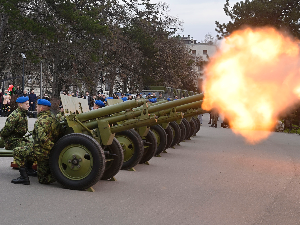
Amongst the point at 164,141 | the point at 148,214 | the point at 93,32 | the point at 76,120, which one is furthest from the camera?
the point at 93,32

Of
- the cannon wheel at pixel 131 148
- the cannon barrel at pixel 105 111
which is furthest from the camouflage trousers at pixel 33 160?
the cannon wheel at pixel 131 148

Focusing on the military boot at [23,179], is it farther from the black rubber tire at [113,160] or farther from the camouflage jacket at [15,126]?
the black rubber tire at [113,160]

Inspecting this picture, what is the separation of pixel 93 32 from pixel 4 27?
24.0ft

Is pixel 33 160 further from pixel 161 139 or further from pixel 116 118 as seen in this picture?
pixel 161 139

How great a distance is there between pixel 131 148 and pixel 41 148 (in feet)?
9.60

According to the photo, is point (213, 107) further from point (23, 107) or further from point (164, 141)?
point (23, 107)

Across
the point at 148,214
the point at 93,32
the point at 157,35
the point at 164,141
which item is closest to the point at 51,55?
the point at 93,32

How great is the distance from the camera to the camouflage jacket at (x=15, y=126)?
9.62 m

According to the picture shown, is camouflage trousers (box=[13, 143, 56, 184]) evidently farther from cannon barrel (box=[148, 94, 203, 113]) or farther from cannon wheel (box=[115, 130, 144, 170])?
cannon barrel (box=[148, 94, 203, 113])

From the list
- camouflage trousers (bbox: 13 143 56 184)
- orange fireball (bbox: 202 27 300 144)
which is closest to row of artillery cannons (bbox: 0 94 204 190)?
camouflage trousers (bbox: 13 143 56 184)

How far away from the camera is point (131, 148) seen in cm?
1138

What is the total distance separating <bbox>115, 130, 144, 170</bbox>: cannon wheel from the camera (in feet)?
37.0

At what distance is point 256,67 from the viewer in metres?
12.1

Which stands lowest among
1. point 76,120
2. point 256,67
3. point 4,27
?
point 76,120
